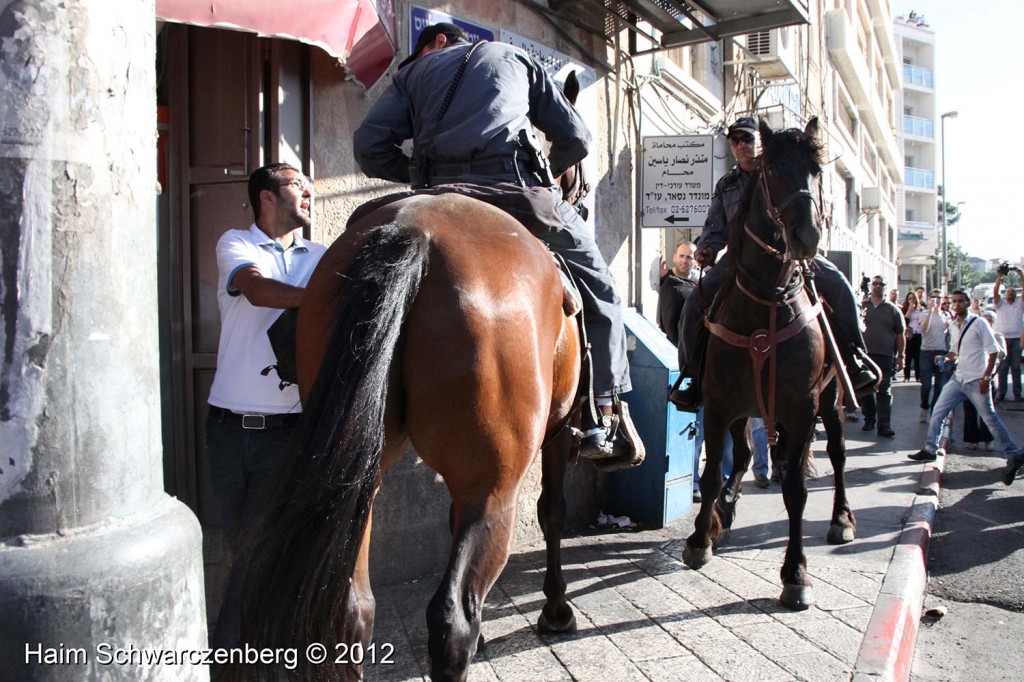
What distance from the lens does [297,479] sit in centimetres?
222

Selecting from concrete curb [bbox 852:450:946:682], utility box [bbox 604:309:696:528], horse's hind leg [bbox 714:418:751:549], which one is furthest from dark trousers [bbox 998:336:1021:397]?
horse's hind leg [bbox 714:418:751:549]

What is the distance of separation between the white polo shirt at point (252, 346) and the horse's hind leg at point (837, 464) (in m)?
3.92

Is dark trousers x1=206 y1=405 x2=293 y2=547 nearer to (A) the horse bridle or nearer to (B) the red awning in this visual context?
(B) the red awning

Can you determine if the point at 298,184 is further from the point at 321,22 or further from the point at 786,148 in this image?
the point at 786,148

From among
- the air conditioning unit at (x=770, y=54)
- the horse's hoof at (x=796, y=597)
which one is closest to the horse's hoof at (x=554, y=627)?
the horse's hoof at (x=796, y=597)

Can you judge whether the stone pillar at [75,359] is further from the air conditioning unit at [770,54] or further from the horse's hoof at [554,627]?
the air conditioning unit at [770,54]

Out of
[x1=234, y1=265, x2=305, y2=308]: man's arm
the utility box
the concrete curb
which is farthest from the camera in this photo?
the utility box

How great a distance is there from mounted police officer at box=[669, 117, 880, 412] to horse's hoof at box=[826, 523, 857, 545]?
107cm

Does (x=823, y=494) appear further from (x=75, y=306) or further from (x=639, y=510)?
(x=75, y=306)

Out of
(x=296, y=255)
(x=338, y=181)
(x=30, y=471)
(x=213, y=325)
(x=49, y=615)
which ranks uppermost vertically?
(x=338, y=181)

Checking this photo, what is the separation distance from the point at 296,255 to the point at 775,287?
111 inches

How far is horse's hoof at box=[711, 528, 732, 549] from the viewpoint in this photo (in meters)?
5.83

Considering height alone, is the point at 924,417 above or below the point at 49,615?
below

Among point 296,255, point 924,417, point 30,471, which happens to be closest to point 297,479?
point 30,471
